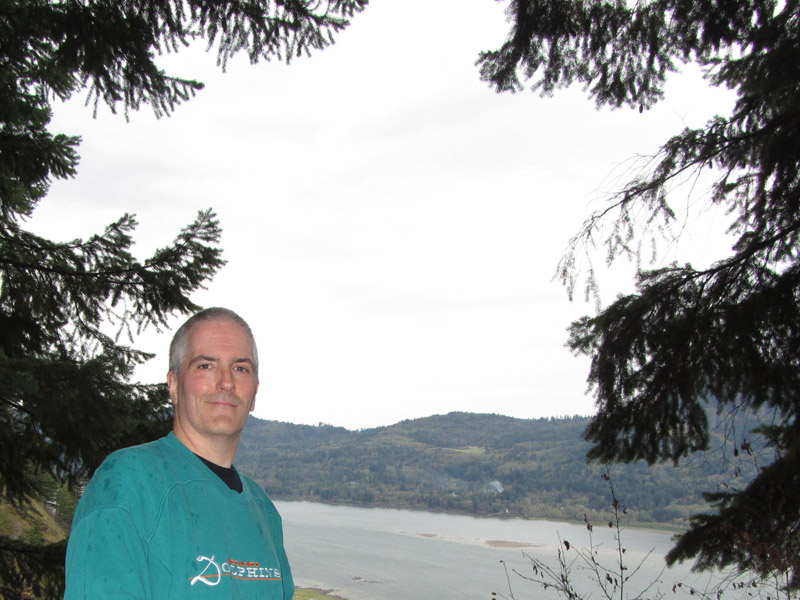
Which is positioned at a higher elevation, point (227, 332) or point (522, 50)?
point (522, 50)

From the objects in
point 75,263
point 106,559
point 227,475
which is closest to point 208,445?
point 227,475

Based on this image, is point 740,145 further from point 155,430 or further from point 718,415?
point 155,430

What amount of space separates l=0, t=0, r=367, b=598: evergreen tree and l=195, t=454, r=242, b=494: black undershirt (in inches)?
93.9

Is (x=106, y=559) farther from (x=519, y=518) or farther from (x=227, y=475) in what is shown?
(x=519, y=518)

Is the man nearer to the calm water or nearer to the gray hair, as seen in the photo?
the gray hair

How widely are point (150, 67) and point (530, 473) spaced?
136 meters

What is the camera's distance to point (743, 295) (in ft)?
13.8

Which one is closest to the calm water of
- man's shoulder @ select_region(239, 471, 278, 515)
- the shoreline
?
the shoreline

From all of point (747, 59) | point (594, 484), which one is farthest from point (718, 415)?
point (594, 484)

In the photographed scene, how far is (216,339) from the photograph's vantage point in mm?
1507

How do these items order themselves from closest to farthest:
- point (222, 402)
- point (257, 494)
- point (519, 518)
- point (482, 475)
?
point (222, 402)
point (257, 494)
point (519, 518)
point (482, 475)

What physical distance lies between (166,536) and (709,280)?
4284 mm

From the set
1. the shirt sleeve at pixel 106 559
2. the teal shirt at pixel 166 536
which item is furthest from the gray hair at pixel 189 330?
the shirt sleeve at pixel 106 559

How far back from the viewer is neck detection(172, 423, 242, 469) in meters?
1.47
